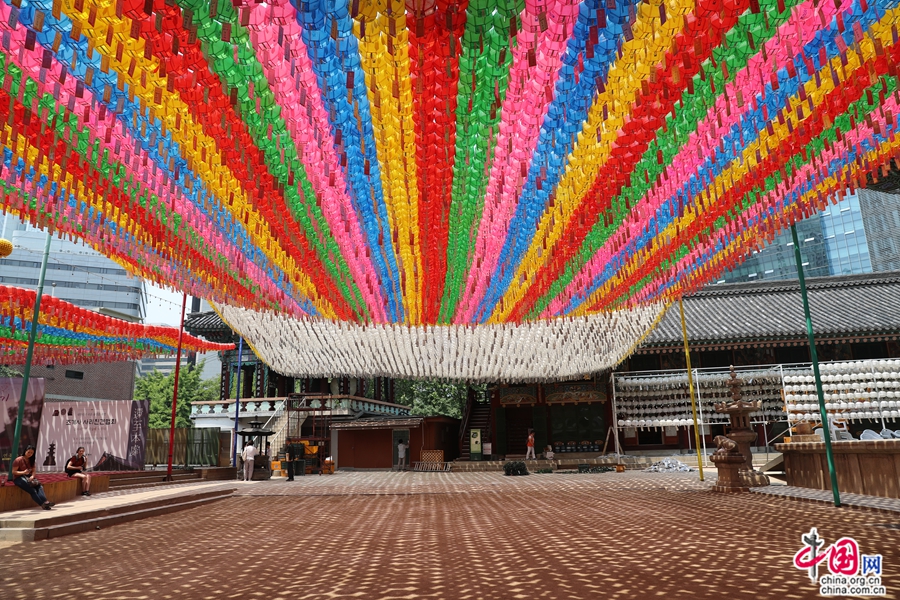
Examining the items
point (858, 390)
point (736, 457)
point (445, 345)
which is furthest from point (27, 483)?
point (858, 390)

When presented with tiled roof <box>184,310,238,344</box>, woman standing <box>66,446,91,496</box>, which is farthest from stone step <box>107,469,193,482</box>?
tiled roof <box>184,310,238,344</box>

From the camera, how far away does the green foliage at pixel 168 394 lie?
36375 mm

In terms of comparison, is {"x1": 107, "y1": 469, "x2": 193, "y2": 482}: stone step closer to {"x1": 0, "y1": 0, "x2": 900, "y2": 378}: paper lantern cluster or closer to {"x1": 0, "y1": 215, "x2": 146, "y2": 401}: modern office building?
{"x1": 0, "y1": 0, "x2": 900, "y2": 378}: paper lantern cluster

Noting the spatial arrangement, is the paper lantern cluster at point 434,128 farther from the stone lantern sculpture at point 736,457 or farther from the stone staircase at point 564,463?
the stone staircase at point 564,463

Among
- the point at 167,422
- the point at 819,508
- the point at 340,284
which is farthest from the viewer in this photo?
the point at 167,422

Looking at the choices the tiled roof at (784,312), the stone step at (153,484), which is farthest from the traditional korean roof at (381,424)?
the tiled roof at (784,312)

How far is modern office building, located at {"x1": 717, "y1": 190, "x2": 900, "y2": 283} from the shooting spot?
187 ft

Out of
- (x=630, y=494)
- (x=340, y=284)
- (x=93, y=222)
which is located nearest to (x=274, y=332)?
(x=340, y=284)

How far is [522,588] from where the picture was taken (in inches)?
133

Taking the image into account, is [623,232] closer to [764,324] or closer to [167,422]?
[764,324]

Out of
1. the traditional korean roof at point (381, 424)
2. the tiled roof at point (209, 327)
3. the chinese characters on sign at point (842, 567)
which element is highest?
the tiled roof at point (209, 327)

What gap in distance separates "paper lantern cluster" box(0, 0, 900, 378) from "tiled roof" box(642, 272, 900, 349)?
14.4m

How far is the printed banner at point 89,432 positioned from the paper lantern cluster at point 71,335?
1.40 metres

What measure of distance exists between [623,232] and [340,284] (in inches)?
165
